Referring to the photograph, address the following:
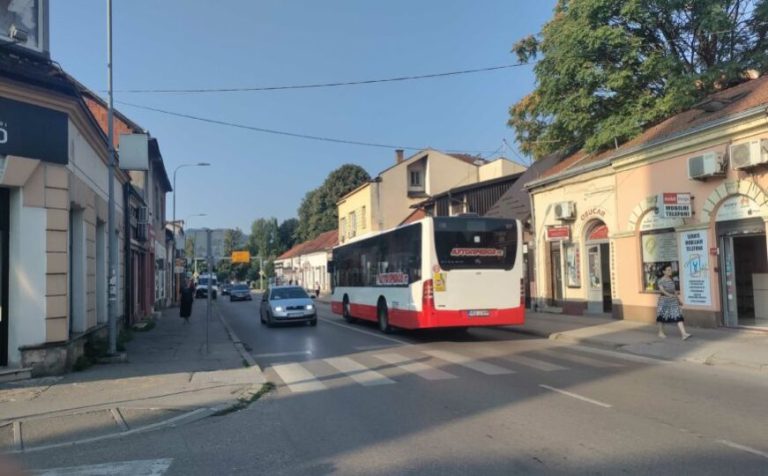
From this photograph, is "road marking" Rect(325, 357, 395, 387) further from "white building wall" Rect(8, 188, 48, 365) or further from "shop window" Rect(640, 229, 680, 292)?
"shop window" Rect(640, 229, 680, 292)

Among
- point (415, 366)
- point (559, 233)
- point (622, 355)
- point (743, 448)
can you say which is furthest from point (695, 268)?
point (743, 448)

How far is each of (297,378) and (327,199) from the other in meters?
77.3

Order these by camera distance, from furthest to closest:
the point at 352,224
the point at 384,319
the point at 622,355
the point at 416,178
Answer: the point at 352,224
the point at 416,178
the point at 384,319
the point at 622,355

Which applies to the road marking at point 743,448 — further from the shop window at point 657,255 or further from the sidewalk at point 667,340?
the shop window at point 657,255

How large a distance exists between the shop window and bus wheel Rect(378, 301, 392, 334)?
24.4ft

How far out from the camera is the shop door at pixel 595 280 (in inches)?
808

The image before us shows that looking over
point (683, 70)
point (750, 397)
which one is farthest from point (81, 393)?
point (683, 70)

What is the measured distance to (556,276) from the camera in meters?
23.2

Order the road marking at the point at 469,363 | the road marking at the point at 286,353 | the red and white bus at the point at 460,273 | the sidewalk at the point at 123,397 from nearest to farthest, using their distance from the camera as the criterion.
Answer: the sidewalk at the point at 123,397 → the road marking at the point at 469,363 → the road marking at the point at 286,353 → the red and white bus at the point at 460,273

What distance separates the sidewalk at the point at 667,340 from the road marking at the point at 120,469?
9.61 m

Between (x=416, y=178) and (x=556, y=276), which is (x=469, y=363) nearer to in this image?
(x=556, y=276)

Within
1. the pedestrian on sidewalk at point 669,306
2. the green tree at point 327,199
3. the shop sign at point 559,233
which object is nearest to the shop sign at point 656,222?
the pedestrian on sidewalk at point 669,306

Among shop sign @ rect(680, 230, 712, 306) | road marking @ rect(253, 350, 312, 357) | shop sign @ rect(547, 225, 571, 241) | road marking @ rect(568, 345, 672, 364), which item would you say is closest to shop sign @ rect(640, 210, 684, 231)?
shop sign @ rect(680, 230, 712, 306)

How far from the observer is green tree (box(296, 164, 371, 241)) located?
269ft
